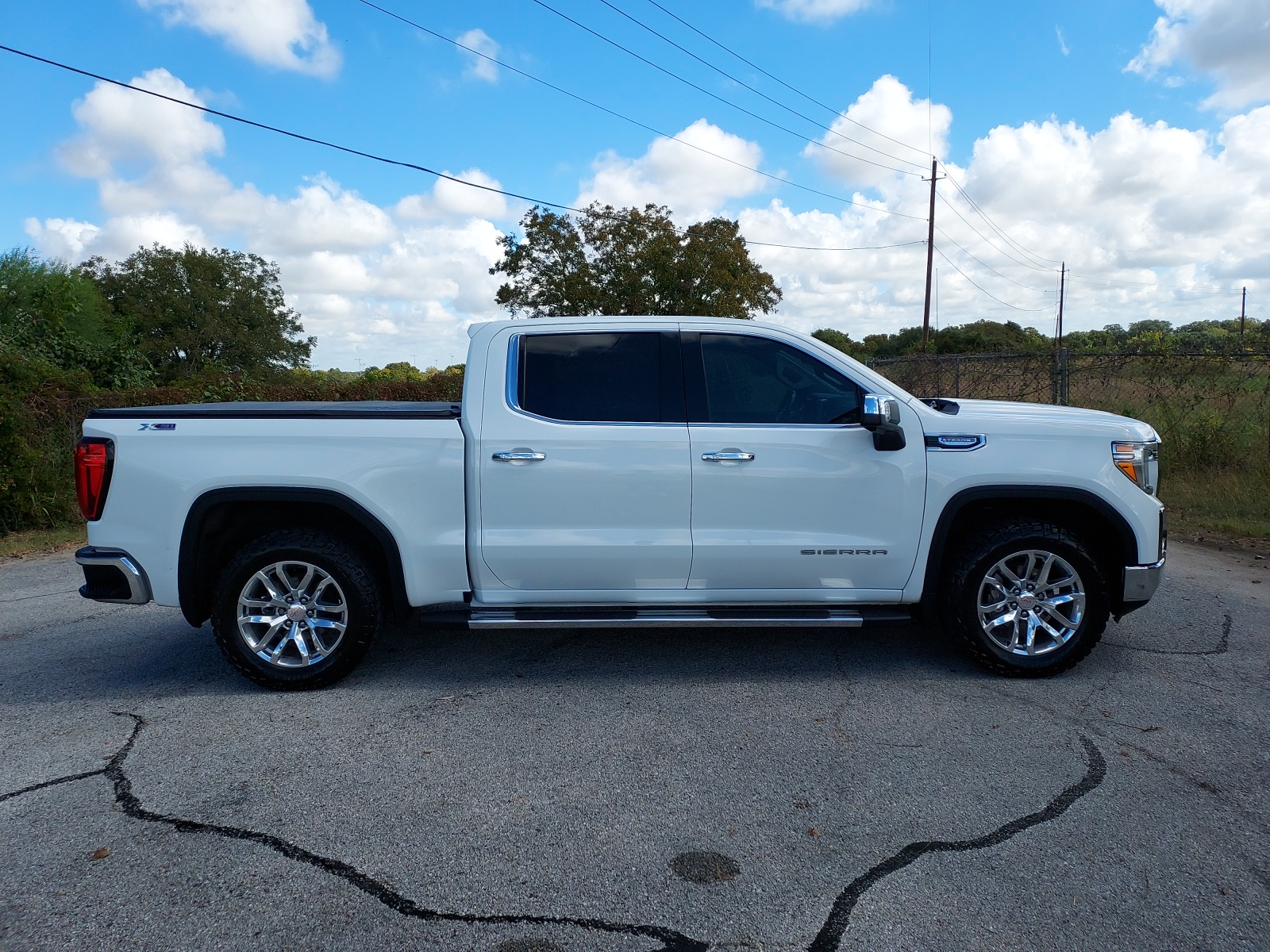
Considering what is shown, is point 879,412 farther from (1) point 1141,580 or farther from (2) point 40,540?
(2) point 40,540

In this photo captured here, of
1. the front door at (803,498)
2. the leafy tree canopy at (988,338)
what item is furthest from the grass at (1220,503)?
the leafy tree canopy at (988,338)

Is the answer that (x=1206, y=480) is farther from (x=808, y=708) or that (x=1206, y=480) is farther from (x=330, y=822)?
(x=330, y=822)

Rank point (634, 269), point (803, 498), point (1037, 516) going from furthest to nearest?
point (634, 269)
point (1037, 516)
point (803, 498)

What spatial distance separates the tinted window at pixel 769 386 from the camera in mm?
4676

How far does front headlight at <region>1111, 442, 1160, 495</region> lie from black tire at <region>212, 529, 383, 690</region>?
13.0 ft

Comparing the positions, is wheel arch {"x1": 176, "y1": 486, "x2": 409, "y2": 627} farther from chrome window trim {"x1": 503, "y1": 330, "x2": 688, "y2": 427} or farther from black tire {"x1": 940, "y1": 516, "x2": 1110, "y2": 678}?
black tire {"x1": 940, "y1": 516, "x2": 1110, "y2": 678}

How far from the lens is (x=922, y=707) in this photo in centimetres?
434

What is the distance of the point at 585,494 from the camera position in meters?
4.54

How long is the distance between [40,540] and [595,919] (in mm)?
9407

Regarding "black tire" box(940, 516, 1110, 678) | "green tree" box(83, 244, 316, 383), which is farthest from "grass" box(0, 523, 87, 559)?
"green tree" box(83, 244, 316, 383)

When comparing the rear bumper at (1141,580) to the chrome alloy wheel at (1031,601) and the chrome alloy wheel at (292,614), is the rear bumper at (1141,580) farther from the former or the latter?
the chrome alloy wheel at (292,614)

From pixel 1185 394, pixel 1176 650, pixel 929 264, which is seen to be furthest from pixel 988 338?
pixel 1176 650

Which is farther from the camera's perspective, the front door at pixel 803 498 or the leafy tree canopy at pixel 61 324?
the leafy tree canopy at pixel 61 324

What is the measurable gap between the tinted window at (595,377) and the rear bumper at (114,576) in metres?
2.15
